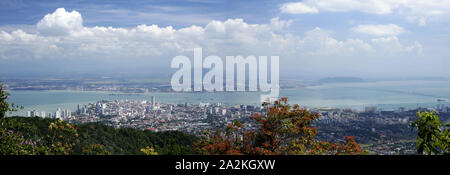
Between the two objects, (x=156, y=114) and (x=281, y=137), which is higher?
(x=281, y=137)

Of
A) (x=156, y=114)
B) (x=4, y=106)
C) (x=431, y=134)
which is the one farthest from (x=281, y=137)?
(x=156, y=114)

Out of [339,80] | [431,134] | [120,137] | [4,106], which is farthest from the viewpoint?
[339,80]

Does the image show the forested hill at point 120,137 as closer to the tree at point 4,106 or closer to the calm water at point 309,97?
the tree at point 4,106

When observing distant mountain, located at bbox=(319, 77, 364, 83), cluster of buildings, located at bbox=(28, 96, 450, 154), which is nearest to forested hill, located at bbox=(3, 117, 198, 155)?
cluster of buildings, located at bbox=(28, 96, 450, 154)

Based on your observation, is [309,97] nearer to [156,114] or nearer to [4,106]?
[156,114]
